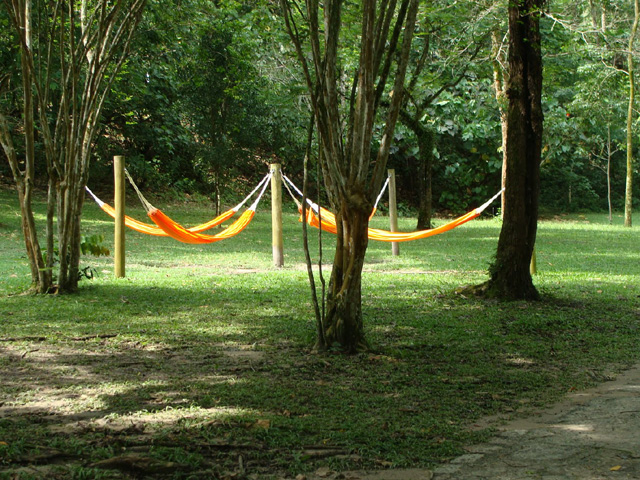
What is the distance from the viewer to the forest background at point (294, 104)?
10.2 meters

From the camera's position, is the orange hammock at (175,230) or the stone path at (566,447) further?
the orange hammock at (175,230)

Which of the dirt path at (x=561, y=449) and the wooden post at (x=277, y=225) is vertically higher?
the wooden post at (x=277, y=225)

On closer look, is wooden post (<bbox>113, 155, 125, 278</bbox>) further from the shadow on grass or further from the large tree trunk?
the large tree trunk

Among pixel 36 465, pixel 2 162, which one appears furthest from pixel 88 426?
pixel 2 162

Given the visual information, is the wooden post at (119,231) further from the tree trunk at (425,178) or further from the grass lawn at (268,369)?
the tree trunk at (425,178)

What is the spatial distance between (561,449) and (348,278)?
57.5 inches

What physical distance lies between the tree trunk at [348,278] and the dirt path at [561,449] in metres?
1.14

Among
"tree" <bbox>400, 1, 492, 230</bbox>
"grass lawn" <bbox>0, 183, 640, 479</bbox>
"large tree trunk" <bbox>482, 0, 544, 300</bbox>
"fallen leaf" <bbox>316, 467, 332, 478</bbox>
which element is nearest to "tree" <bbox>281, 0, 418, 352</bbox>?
"grass lawn" <bbox>0, 183, 640, 479</bbox>

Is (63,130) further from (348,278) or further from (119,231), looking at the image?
(348,278)

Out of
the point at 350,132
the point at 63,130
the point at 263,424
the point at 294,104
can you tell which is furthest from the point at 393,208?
the point at 294,104

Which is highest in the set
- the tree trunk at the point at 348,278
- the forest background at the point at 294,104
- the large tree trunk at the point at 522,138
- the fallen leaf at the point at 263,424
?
the forest background at the point at 294,104

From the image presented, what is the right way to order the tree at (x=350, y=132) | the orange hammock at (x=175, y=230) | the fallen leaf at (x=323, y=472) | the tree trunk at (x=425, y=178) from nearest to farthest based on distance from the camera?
the fallen leaf at (x=323, y=472) → the tree at (x=350, y=132) → the orange hammock at (x=175, y=230) → the tree trunk at (x=425, y=178)

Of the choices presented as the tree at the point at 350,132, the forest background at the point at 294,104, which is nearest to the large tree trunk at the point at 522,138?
the tree at the point at 350,132

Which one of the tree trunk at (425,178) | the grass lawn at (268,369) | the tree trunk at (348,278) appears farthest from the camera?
the tree trunk at (425,178)
